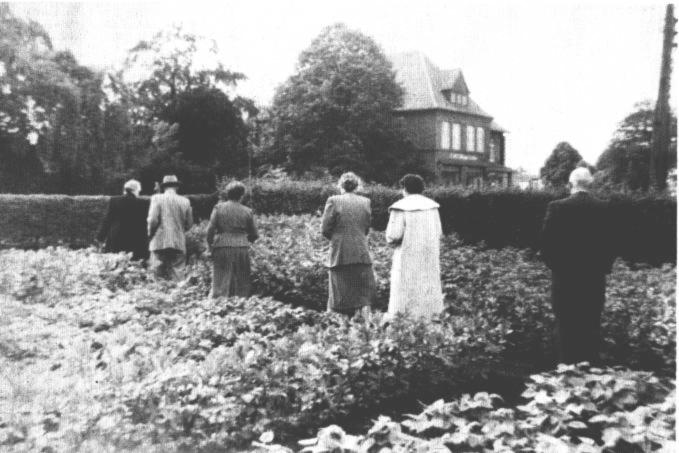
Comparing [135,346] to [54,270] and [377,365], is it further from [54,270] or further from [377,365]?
[54,270]

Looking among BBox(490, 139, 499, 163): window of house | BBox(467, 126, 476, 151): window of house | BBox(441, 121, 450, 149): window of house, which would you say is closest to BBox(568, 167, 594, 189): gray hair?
BBox(441, 121, 450, 149): window of house

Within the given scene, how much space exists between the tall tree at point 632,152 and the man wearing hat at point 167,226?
19.7 ft

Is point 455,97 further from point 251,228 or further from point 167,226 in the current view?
point 251,228

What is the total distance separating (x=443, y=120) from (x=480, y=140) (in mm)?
4675

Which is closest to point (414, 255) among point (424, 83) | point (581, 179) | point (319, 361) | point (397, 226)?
point (397, 226)

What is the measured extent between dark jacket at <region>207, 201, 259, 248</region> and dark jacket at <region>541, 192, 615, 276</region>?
12.5 ft

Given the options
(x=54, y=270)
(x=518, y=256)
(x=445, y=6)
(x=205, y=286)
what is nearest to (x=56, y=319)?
(x=54, y=270)

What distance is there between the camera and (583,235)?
515cm

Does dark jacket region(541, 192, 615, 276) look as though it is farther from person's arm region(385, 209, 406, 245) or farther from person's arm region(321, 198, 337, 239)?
person's arm region(321, 198, 337, 239)

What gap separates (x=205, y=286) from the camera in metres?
8.59

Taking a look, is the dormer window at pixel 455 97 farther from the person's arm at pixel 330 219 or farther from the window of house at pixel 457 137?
the person's arm at pixel 330 219

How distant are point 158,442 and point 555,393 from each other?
2.00 metres

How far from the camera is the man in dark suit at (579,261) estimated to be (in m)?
5.14

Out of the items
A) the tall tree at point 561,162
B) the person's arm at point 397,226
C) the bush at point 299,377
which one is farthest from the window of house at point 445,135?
the bush at point 299,377
